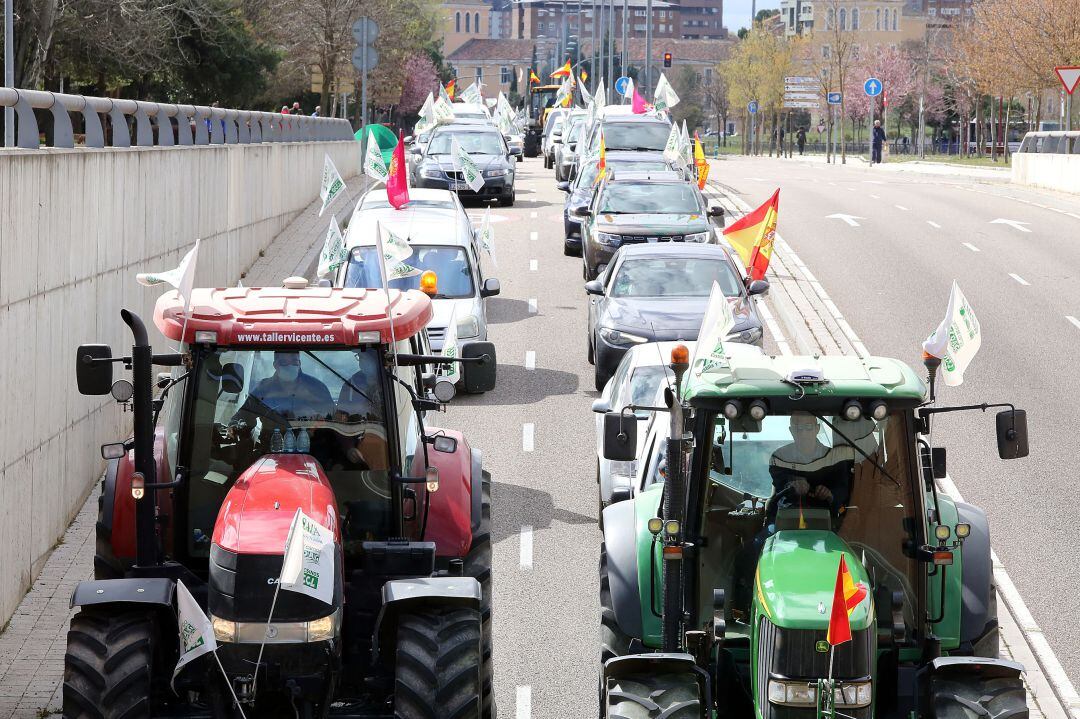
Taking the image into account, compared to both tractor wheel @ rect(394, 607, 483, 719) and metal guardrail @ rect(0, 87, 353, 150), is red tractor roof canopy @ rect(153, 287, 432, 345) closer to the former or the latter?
tractor wheel @ rect(394, 607, 483, 719)

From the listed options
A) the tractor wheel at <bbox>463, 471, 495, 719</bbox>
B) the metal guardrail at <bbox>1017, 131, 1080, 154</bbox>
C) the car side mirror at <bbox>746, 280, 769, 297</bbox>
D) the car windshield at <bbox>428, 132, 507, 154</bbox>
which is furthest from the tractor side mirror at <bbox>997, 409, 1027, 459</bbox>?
the metal guardrail at <bbox>1017, 131, 1080, 154</bbox>

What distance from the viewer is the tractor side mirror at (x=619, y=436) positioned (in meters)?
7.91

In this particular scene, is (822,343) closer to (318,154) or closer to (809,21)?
(318,154)

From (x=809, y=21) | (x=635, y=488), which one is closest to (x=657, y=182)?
(x=635, y=488)

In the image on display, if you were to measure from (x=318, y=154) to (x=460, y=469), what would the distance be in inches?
1092

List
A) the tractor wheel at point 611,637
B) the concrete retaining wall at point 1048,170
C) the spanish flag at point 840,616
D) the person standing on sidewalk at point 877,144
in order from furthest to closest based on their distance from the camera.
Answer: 1. the person standing on sidewalk at point 877,144
2. the concrete retaining wall at point 1048,170
3. the tractor wheel at point 611,637
4. the spanish flag at point 840,616

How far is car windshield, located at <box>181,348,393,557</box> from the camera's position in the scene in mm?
7801

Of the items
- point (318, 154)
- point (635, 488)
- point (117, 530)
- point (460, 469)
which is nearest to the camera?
point (117, 530)

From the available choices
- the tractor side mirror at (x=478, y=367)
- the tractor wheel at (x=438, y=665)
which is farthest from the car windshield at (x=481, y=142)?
the tractor wheel at (x=438, y=665)

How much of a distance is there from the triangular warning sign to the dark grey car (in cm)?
2334

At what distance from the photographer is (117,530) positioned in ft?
27.8

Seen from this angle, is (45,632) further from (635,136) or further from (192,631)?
(635,136)

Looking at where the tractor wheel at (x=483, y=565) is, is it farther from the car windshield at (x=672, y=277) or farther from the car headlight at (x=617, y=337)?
the car windshield at (x=672, y=277)

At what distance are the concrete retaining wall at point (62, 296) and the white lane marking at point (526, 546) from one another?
368cm
